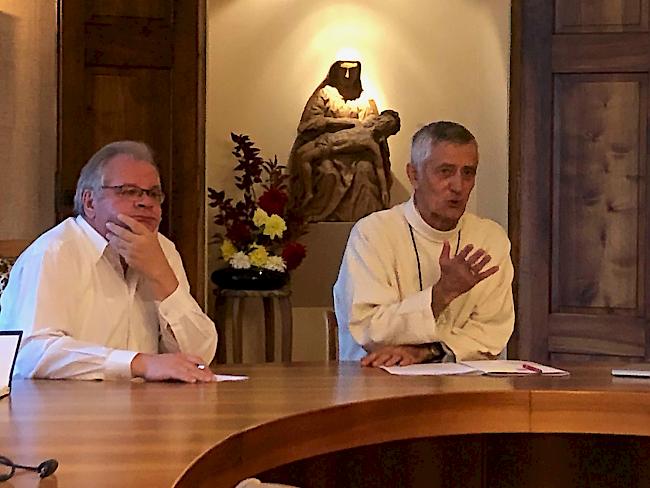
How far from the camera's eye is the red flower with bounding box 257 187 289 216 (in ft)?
16.5

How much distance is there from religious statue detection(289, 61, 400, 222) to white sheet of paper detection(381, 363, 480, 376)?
2.74 metres

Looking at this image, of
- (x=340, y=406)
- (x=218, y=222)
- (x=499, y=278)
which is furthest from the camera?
(x=218, y=222)

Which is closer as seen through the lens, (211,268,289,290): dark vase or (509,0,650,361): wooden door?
(509,0,650,361): wooden door

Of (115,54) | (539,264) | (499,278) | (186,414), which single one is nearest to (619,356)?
(539,264)

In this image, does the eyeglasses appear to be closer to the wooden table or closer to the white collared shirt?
the white collared shirt

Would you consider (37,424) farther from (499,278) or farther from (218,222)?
(218,222)

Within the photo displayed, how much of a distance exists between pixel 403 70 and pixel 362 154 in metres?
0.52

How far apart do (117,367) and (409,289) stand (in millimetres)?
949

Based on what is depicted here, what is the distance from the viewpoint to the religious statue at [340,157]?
5270 mm

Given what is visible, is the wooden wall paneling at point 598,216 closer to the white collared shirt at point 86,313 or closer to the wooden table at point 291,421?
the wooden table at point 291,421

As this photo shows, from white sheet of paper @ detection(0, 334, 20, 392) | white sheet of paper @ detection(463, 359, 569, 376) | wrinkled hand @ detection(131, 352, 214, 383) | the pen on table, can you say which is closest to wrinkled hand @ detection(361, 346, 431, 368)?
white sheet of paper @ detection(463, 359, 569, 376)

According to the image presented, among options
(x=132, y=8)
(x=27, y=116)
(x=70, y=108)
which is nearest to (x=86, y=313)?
(x=70, y=108)

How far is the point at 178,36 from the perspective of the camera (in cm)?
421

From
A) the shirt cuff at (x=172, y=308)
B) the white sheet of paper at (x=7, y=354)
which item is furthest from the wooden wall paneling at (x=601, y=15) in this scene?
the white sheet of paper at (x=7, y=354)
